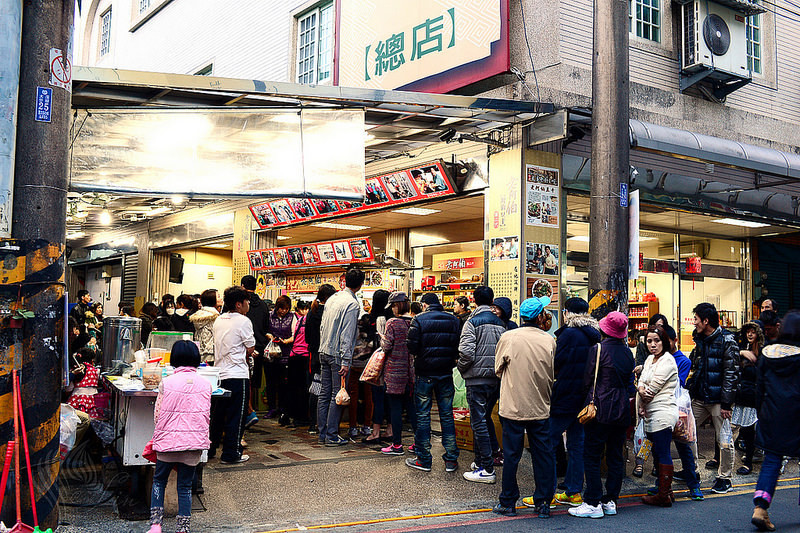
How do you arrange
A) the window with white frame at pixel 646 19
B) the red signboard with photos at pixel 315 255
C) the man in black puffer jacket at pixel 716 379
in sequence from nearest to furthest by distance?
the man in black puffer jacket at pixel 716 379 → the window with white frame at pixel 646 19 → the red signboard with photos at pixel 315 255

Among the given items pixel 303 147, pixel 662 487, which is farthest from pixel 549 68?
pixel 662 487

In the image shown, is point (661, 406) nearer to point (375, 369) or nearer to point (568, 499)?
point (568, 499)

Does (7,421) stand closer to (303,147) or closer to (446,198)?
(303,147)

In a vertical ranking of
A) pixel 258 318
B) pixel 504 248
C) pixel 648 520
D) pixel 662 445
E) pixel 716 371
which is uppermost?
pixel 504 248

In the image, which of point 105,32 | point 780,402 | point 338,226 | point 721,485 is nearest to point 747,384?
point 721,485

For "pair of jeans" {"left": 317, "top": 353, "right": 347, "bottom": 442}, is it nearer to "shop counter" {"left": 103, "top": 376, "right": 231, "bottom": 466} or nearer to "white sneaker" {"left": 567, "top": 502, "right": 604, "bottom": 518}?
"shop counter" {"left": 103, "top": 376, "right": 231, "bottom": 466}

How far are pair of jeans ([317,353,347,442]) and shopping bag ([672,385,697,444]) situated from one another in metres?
4.14

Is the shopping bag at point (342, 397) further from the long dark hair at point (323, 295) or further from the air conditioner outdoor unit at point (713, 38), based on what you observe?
the air conditioner outdoor unit at point (713, 38)

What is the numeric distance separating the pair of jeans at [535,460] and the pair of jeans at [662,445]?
1204 mm

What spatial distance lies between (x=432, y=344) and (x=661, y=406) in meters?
2.46

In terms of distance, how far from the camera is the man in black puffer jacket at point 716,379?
765cm

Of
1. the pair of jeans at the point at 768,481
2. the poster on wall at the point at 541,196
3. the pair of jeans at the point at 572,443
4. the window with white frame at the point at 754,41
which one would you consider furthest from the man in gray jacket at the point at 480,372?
the window with white frame at the point at 754,41

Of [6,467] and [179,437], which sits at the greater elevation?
[179,437]

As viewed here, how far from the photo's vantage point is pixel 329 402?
30.9 feet
